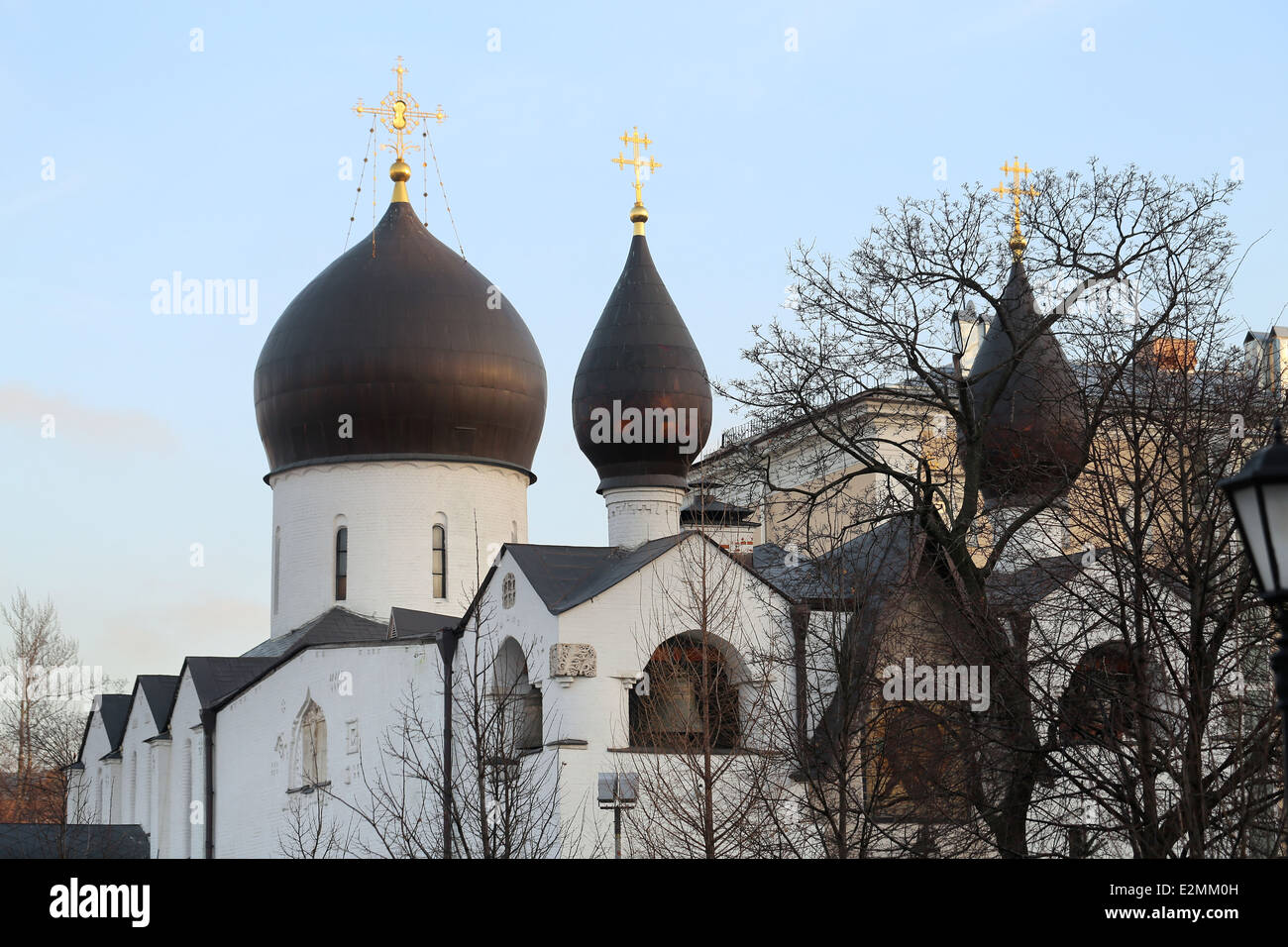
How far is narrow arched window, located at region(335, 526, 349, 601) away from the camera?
33969mm

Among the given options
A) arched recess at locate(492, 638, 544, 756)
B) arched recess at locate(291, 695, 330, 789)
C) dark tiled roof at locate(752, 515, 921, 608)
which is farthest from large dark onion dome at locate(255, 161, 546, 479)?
arched recess at locate(492, 638, 544, 756)

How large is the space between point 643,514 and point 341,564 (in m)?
8.59

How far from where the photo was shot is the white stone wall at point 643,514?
92.3 ft

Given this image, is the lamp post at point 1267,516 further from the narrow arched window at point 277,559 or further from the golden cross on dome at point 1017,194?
the narrow arched window at point 277,559

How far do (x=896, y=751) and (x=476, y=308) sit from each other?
1779 cm

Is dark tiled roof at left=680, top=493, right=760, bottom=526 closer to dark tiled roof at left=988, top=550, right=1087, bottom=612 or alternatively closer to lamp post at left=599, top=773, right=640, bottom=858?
lamp post at left=599, top=773, right=640, bottom=858

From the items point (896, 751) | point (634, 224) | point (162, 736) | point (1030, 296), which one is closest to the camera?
point (896, 751)

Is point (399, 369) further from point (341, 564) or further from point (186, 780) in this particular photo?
point (186, 780)

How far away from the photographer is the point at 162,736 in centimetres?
3634

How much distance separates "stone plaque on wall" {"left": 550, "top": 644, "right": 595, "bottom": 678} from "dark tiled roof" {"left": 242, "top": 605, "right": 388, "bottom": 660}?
799 centimetres

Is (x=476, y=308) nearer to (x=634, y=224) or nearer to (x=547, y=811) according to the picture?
(x=634, y=224)

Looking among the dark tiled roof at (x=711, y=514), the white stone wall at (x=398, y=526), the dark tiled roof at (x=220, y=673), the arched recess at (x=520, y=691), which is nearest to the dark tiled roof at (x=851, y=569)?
the dark tiled roof at (x=711, y=514)

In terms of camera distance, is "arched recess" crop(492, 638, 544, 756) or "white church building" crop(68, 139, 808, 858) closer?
"white church building" crop(68, 139, 808, 858)
